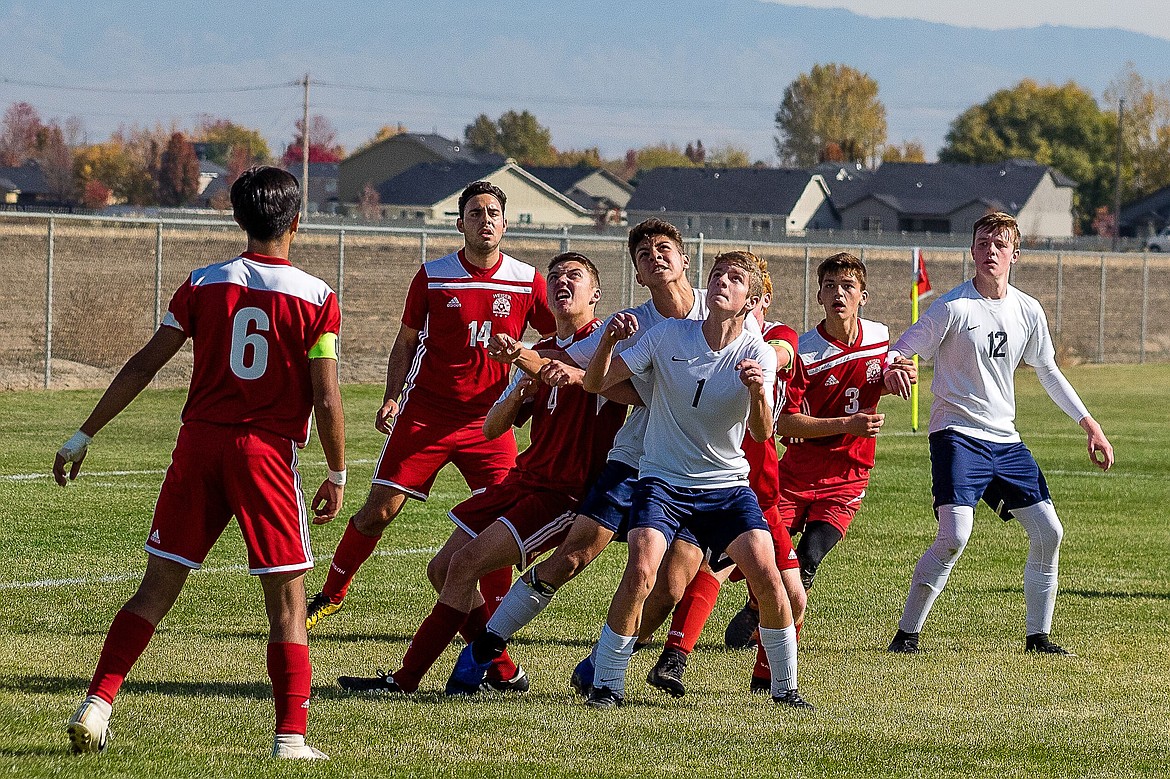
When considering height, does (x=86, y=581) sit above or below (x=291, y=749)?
below

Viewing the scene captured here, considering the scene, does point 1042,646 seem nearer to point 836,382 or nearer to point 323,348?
point 836,382

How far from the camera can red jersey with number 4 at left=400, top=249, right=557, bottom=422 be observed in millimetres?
7648

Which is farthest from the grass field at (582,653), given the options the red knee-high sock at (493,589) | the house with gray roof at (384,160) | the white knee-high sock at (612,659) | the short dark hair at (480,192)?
the house with gray roof at (384,160)

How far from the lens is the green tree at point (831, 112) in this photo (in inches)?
5822

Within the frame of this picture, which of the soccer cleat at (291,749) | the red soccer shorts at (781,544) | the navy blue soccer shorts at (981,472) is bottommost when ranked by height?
the soccer cleat at (291,749)

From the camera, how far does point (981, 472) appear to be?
25.0 feet

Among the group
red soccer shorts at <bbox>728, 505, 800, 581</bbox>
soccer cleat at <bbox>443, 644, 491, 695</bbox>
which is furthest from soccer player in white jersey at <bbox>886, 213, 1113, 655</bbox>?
soccer cleat at <bbox>443, 644, 491, 695</bbox>

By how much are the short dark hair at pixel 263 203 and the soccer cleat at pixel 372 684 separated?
2.10 m

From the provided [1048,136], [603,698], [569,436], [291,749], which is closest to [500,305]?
[569,436]

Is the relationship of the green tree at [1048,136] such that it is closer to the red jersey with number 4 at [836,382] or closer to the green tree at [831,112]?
the green tree at [831,112]

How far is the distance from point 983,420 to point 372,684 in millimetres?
3357

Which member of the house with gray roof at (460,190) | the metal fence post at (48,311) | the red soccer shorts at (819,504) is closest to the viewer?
the red soccer shorts at (819,504)

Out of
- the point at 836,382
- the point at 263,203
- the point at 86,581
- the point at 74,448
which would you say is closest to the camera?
the point at 263,203

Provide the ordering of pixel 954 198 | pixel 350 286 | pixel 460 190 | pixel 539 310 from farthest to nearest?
pixel 954 198 < pixel 460 190 < pixel 350 286 < pixel 539 310
